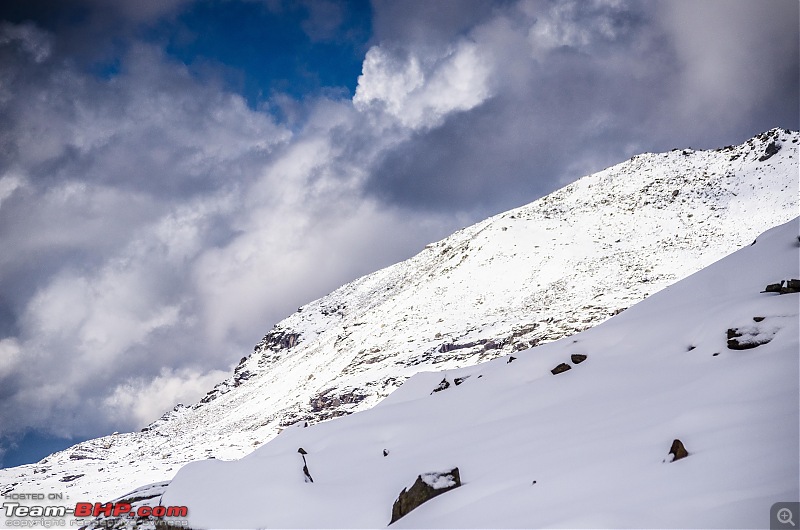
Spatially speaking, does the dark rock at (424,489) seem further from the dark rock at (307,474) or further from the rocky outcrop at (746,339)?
the rocky outcrop at (746,339)

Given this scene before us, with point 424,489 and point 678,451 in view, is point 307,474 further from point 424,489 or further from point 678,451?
point 678,451

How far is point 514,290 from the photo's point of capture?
86.5 meters

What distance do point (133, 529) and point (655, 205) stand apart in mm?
100180

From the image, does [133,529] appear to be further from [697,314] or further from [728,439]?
[697,314]

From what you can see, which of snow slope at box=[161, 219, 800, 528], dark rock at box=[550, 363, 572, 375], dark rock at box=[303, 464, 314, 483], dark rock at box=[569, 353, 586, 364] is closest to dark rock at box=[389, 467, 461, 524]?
snow slope at box=[161, 219, 800, 528]

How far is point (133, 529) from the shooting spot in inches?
537

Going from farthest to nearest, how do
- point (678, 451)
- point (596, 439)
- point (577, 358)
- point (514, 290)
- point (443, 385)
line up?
point (514, 290) → point (443, 385) → point (577, 358) → point (596, 439) → point (678, 451)

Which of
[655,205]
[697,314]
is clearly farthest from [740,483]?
[655,205]

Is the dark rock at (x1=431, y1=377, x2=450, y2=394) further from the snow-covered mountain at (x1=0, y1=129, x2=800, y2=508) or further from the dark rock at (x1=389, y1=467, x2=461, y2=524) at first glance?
the snow-covered mountain at (x1=0, y1=129, x2=800, y2=508)

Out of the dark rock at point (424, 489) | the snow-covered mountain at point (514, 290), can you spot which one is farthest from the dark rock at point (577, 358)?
the snow-covered mountain at point (514, 290)

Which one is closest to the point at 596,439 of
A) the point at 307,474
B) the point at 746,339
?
the point at 746,339

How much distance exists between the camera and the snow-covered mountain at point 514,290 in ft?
225

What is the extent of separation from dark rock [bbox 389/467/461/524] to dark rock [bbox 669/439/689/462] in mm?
4481

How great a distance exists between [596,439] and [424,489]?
3872 millimetres
